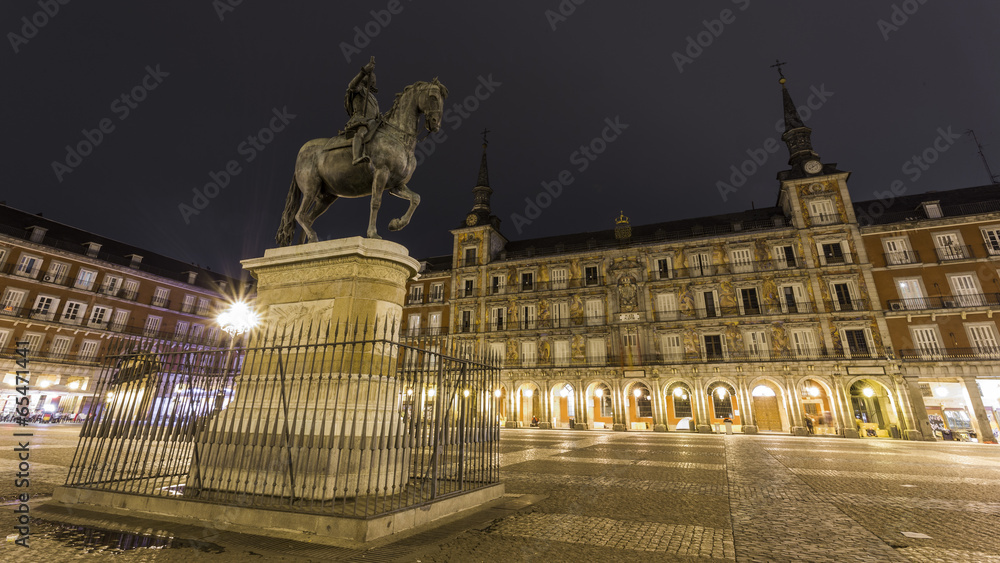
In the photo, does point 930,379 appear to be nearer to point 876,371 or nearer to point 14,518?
point 876,371

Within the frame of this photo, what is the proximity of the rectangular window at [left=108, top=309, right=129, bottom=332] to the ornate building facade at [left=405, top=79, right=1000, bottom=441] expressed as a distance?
23173mm

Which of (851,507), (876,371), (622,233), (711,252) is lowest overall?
(851,507)

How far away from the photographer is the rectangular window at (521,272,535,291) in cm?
3084

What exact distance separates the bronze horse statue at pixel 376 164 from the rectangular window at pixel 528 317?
81.4 ft

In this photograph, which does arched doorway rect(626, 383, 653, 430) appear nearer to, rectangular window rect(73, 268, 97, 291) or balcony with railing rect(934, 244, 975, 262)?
balcony with railing rect(934, 244, 975, 262)

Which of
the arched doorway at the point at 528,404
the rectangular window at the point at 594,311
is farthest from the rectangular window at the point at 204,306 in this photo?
the rectangular window at the point at 594,311

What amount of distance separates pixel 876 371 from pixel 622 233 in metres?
15.9

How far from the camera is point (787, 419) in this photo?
23.6m

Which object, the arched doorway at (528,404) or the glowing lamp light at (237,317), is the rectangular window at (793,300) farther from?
the glowing lamp light at (237,317)

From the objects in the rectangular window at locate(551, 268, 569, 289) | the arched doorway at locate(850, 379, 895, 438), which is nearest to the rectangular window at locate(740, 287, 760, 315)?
the arched doorway at locate(850, 379, 895, 438)

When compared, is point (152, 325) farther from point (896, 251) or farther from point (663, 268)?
point (896, 251)

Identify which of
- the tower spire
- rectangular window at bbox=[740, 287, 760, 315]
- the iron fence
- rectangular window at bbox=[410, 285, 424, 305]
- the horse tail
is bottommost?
the iron fence

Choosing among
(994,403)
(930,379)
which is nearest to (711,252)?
(930,379)

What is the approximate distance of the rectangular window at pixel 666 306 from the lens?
2705 centimetres
